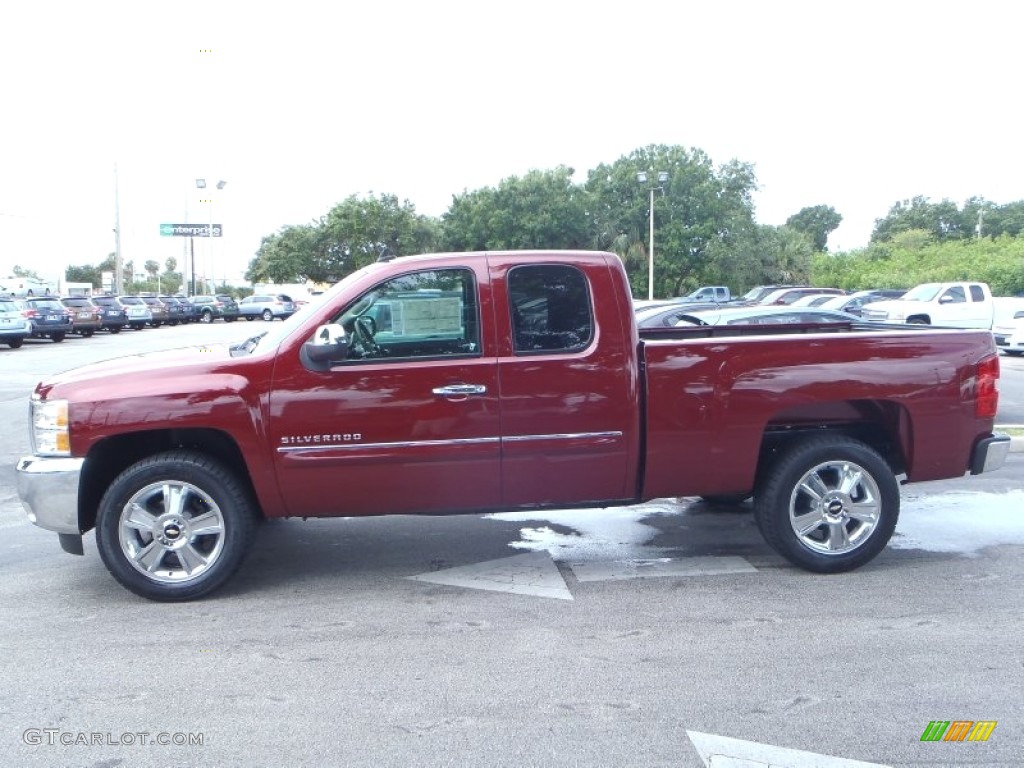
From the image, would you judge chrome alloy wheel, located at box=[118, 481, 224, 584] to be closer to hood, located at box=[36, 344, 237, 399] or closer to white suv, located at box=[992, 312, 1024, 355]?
hood, located at box=[36, 344, 237, 399]

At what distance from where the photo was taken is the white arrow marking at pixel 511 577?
5.83 m

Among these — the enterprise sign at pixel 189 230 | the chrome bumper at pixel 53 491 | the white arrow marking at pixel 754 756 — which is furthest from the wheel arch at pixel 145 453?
the enterprise sign at pixel 189 230

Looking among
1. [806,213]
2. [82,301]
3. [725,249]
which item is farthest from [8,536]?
[806,213]

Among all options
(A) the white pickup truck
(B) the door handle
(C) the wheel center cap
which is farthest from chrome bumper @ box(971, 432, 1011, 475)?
(A) the white pickup truck

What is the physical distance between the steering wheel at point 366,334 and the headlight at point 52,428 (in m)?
1.65

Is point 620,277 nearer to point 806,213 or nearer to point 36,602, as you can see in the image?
point 36,602

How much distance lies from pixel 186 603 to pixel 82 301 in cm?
3519

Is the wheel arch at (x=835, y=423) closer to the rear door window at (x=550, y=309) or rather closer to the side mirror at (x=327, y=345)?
the rear door window at (x=550, y=309)

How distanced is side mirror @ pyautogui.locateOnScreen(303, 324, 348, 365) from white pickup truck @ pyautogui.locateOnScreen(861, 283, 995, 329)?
23.1m

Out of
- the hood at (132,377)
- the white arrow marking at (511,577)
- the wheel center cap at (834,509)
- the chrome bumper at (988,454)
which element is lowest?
the white arrow marking at (511,577)

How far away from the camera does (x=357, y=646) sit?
4.94 m

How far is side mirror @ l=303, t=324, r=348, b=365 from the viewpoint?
5.44m

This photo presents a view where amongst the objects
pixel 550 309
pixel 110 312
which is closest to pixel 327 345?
pixel 550 309

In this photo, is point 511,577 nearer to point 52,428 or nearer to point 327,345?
point 327,345
